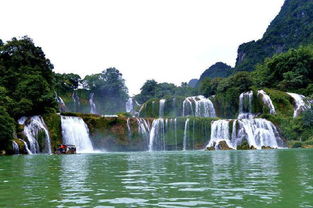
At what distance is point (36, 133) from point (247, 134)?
22595 millimetres

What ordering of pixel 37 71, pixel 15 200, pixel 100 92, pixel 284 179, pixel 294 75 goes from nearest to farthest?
pixel 15 200, pixel 284 179, pixel 37 71, pixel 294 75, pixel 100 92

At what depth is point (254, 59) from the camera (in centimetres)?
12531

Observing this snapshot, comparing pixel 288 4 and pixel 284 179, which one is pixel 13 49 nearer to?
pixel 284 179

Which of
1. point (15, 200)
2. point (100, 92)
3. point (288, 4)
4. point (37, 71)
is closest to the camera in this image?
point (15, 200)

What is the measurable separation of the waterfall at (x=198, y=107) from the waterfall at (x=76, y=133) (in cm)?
1832

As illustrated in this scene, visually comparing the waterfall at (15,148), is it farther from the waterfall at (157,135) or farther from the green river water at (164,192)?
the green river water at (164,192)

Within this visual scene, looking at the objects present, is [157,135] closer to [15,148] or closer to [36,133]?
[36,133]

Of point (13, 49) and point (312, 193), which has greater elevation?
point (13, 49)

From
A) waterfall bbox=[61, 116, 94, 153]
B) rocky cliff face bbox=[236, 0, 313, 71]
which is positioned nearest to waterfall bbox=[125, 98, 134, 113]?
waterfall bbox=[61, 116, 94, 153]

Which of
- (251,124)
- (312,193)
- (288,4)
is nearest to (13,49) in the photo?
(251,124)

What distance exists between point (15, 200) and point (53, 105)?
36816mm

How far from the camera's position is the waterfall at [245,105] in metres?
54.8

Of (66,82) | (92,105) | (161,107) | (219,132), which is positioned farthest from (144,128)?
(92,105)

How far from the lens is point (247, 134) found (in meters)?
44.1
